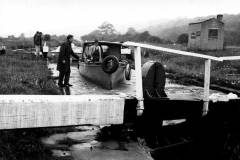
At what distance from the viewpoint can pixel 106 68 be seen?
13898 mm

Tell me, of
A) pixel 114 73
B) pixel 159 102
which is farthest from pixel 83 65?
pixel 159 102

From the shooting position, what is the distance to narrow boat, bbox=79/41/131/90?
13750 mm

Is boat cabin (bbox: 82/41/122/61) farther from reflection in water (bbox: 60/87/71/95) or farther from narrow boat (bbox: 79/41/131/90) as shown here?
reflection in water (bbox: 60/87/71/95)

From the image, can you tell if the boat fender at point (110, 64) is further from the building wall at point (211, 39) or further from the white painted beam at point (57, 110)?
the building wall at point (211, 39)

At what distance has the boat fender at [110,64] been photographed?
13.7 meters

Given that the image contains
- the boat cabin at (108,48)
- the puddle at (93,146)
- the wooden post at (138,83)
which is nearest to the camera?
the puddle at (93,146)

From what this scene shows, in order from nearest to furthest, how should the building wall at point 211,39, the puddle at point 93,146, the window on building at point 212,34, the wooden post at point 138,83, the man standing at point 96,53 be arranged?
the puddle at point 93,146 < the wooden post at point 138,83 < the man standing at point 96,53 < the building wall at point 211,39 < the window on building at point 212,34

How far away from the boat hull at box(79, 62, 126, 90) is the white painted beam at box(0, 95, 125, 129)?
277 inches

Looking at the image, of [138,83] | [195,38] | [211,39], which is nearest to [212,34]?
[211,39]

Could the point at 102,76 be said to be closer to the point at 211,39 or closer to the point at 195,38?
the point at 211,39

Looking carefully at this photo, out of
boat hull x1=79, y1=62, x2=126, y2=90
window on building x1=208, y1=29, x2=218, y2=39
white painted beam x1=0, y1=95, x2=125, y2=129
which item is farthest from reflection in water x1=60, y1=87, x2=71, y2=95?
window on building x1=208, y1=29, x2=218, y2=39

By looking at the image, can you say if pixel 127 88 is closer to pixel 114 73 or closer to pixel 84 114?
pixel 114 73

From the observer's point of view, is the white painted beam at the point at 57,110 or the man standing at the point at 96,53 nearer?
the white painted beam at the point at 57,110

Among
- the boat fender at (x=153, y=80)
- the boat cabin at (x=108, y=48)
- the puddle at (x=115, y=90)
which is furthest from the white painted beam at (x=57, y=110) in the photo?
the boat cabin at (x=108, y=48)
